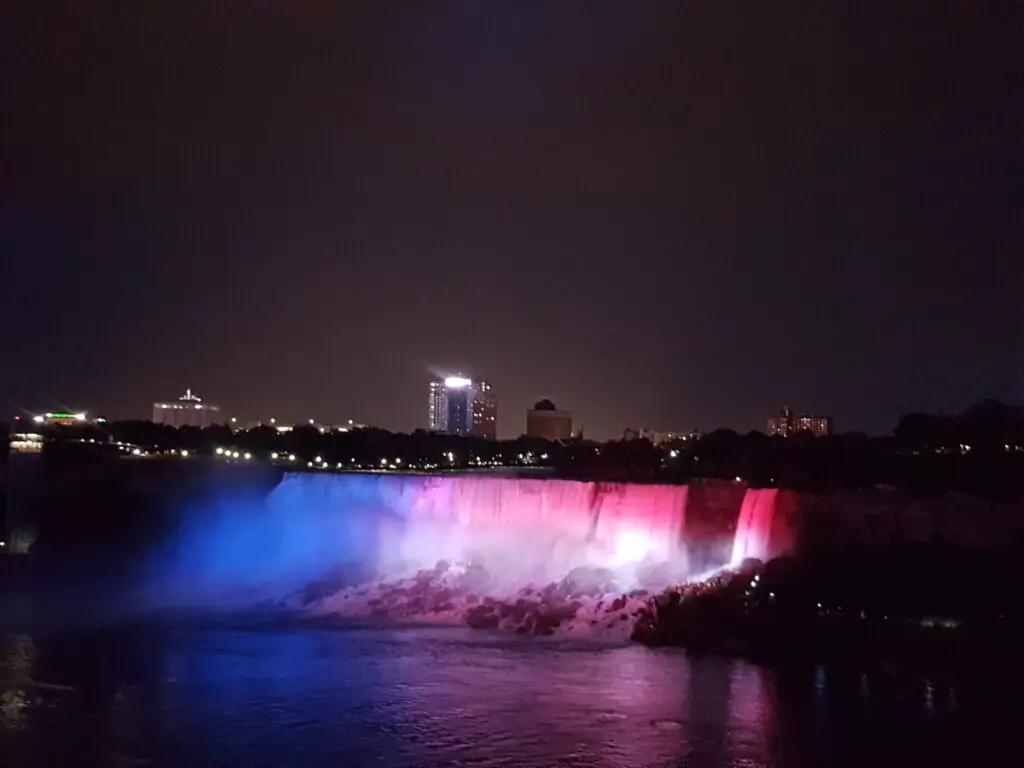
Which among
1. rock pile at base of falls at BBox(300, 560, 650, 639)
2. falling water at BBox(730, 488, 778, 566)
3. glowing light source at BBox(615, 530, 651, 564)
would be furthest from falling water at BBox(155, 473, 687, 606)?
falling water at BBox(730, 488, 778, 566)

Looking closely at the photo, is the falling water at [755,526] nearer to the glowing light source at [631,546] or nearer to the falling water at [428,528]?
the falling water at [428,528]

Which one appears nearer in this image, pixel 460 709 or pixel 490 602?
pixel 460 709

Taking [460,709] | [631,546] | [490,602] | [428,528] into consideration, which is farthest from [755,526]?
[460,709]

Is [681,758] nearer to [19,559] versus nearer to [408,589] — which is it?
[408,589]

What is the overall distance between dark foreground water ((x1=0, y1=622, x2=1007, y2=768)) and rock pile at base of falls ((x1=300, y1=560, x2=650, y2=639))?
6.08 ft

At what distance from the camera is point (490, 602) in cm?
2727

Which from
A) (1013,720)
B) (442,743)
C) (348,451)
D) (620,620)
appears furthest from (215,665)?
(348,451)

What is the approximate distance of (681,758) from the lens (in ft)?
52.2

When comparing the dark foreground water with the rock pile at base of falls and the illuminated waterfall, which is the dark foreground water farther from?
the illuminated waterfall

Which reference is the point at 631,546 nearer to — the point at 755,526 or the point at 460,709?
the point at 755,526

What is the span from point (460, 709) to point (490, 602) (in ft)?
29.7

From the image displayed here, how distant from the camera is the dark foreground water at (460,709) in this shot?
16.1 metres

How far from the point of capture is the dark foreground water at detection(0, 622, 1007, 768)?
634 inches

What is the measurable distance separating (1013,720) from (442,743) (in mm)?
8669
